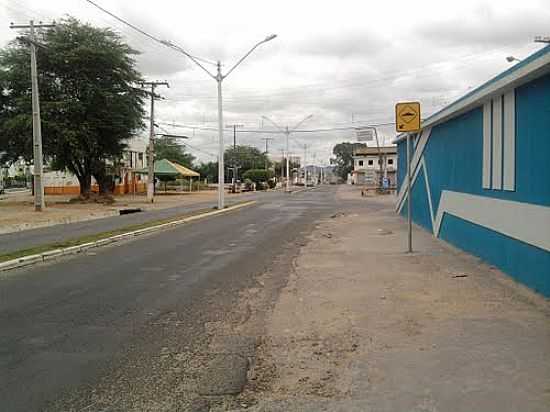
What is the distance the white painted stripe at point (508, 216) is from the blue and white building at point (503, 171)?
1 cm

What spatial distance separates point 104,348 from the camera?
642 centimetres

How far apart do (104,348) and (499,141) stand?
753 cm

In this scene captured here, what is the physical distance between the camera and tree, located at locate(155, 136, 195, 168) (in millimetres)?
107125

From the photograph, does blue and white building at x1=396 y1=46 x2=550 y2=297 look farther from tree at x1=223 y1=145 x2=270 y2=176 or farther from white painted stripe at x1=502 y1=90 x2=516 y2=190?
tree at x1=223 y1=145 x2=270 y2=176

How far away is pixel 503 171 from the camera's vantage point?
33.9ft

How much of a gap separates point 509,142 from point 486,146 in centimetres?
160

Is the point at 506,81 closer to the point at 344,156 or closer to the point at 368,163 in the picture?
the point at 368,163

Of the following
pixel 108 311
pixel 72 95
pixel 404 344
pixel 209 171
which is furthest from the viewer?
pixel 209 171

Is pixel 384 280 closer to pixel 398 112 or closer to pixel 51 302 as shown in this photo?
pixel 398 112

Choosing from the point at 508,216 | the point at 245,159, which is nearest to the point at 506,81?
the point at 508,216

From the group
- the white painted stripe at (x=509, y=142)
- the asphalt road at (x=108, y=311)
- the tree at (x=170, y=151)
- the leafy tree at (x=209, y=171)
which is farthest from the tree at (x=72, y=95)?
the leafy tree at (x=209, y=171)

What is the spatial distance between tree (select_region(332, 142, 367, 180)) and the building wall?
139594 millimetres

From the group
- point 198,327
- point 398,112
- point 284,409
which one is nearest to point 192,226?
point 398,112

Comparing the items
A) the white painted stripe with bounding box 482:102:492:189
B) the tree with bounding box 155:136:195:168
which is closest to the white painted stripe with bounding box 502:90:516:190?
the white painted stripe with bounding box 482:102:492:189
